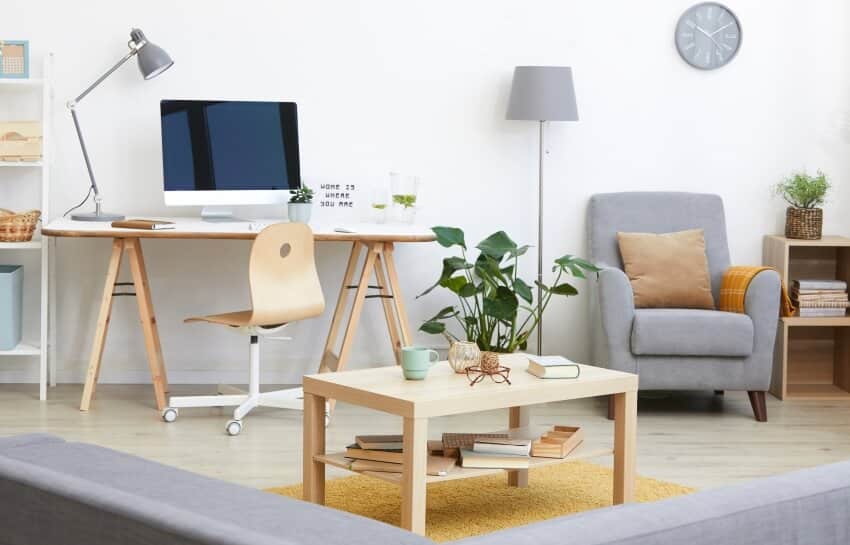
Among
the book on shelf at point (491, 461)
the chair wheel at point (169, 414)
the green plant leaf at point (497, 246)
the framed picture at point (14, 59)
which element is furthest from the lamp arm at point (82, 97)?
the book on shelf at point (491, 461)

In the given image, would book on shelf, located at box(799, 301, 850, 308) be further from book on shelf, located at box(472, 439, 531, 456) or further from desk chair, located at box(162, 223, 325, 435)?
book on shelf, located at box(472, 439, 531, 456)

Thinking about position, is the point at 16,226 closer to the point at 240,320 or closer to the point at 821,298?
the point at 240,320

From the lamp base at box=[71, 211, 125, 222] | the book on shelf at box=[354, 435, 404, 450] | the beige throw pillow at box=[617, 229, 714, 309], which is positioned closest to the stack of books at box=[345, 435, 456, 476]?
the book on shelf at box=[354, 435, 404, 450]

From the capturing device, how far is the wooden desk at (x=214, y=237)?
482 centimetres

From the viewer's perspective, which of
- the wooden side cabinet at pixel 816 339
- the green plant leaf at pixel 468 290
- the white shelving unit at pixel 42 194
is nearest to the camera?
the green plant leaf at pixel 468 290

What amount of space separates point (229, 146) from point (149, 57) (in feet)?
1.69

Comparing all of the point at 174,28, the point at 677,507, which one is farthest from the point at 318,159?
the point at 677,507

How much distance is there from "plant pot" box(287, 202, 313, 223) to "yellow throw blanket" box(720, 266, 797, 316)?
182 cm

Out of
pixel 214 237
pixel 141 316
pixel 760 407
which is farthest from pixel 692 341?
pixel 141 316

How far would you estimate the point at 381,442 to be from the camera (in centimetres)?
337

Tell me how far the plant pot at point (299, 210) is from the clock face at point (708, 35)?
1.88 meters

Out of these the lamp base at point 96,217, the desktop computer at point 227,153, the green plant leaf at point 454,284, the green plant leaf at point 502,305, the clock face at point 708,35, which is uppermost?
the clock face at point 708,35

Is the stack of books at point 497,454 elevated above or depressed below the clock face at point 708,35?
below

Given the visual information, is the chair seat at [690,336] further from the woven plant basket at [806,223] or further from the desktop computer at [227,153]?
the desktop computer at [227,153]
